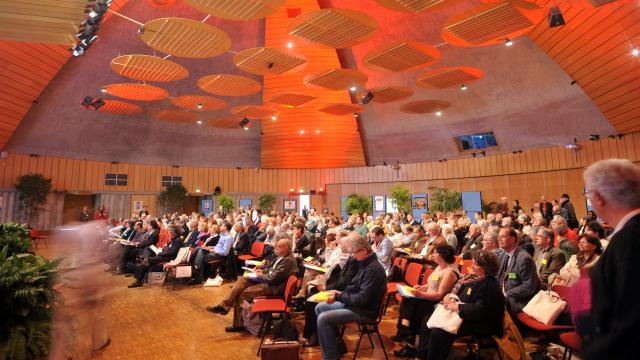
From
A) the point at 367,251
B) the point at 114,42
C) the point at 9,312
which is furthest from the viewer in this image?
the point at 114,42

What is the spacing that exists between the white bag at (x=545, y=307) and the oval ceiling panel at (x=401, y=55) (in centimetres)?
595

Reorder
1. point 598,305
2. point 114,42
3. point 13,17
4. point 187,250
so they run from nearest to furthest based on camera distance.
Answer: point 598,305, point 13,17, point 187,250, point 114,42

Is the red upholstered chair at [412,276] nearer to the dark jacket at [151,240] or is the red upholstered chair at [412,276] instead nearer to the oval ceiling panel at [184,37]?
the oval ceiling panel at [184,37]

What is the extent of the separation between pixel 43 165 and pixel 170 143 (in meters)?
5.37

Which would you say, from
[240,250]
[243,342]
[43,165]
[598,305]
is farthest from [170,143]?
[598,305]

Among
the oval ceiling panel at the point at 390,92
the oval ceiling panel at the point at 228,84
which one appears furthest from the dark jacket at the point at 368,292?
the oval ceiling panel at the point at 390,92

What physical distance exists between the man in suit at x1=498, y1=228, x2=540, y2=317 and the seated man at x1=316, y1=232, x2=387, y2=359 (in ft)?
4.74

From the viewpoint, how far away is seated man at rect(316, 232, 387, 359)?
11.9 ft

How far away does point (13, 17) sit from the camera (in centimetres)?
529

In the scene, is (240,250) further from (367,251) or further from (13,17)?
(13,17)

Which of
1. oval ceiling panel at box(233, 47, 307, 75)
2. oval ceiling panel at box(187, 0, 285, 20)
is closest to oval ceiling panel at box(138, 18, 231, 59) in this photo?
oval ceiling panel at box(187, 0, 285, 20)

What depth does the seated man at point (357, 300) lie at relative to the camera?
143 inches

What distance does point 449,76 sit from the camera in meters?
9.60

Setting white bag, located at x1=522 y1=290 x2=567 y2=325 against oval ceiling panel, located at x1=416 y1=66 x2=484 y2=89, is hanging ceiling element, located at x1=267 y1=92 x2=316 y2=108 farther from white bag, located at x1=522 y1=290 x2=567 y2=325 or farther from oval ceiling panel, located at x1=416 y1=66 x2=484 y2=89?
white bag, located at x1=522 y1=290 x2=567 y2=325
